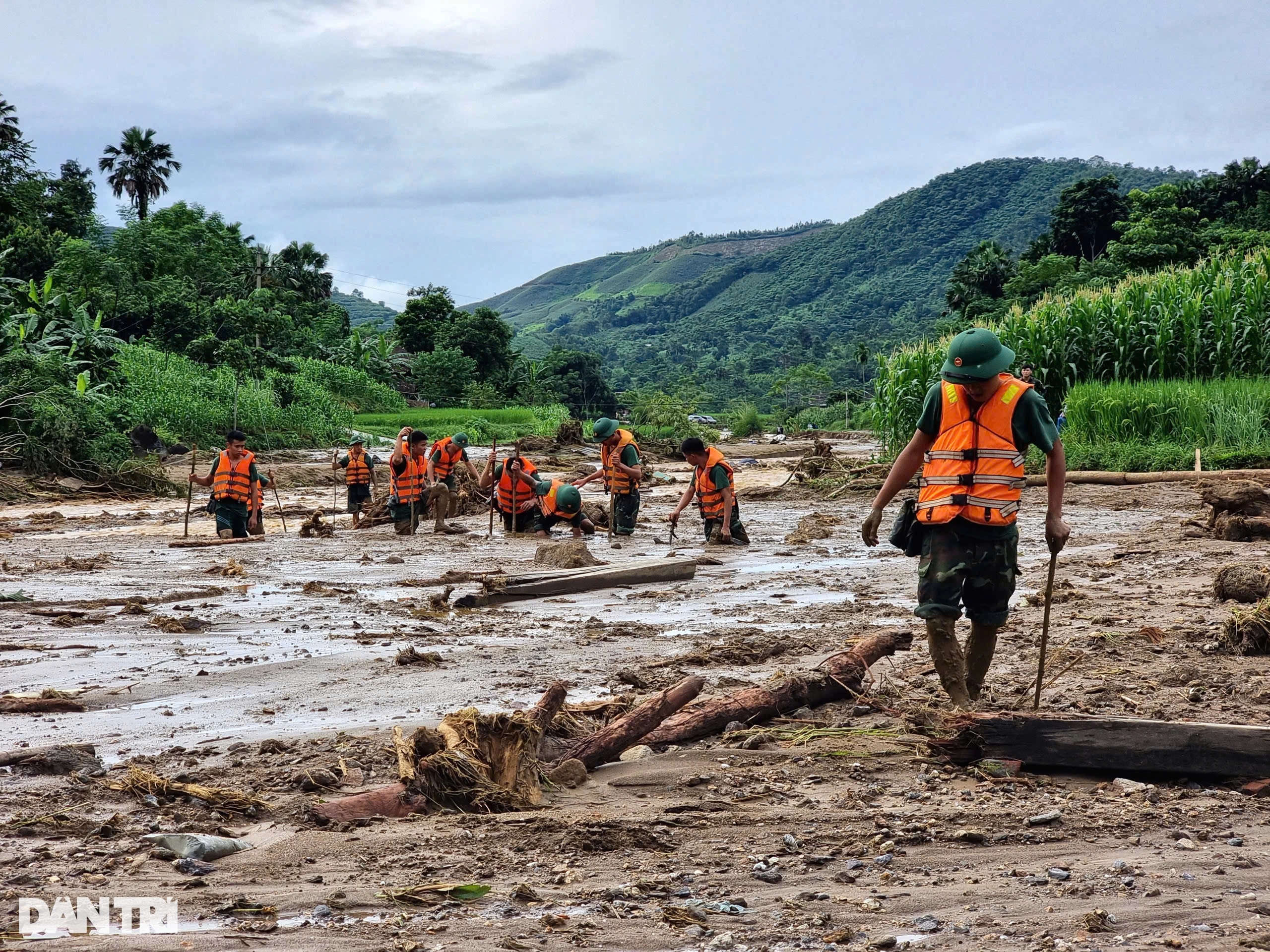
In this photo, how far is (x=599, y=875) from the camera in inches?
141

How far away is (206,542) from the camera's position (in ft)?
45.8

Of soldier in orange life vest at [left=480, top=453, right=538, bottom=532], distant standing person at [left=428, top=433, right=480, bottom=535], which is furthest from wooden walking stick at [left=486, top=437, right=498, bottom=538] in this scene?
distant standing person at [left=428, top=433, right=480, bottom=535]

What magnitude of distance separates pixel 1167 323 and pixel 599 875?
20455mm

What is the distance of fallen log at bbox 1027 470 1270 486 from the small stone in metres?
14.5

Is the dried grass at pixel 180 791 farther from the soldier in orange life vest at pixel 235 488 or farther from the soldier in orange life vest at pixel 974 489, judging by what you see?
the soldier in orange life vest at pixel 235 488

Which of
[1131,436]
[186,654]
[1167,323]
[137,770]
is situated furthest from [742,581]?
[1167,323]

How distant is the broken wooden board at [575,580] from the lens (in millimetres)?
9461

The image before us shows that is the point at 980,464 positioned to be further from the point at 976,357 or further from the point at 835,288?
the point at 835,288

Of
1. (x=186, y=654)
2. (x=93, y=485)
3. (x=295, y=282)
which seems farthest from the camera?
(x=295, y=282)

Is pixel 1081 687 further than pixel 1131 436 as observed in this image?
No

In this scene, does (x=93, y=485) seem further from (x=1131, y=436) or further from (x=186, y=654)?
(x=1131, y=436)

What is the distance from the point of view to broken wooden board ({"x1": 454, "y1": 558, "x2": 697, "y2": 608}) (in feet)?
31.0

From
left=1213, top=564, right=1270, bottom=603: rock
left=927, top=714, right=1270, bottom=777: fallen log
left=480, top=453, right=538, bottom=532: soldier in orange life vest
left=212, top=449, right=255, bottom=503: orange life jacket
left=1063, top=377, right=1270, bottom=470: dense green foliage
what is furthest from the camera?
left=1063, top=377, right=1270, bottom=470: dense green foliage

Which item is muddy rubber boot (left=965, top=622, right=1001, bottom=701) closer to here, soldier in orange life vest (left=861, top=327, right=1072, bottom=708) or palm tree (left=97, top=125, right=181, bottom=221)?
soldier in orange life vest (left=861, top=327, right=1072, bottom=708)
